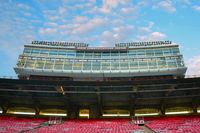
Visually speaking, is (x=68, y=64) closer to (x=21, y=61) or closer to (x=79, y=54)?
(x=79, y=54)

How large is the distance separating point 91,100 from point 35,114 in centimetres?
759

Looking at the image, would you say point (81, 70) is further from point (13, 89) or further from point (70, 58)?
point (13, 89)

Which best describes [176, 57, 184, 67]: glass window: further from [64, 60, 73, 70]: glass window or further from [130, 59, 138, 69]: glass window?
[64, 60, 73, 70]: glass window

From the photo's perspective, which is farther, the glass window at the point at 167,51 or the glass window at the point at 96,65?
the glass window at the point at 167,51

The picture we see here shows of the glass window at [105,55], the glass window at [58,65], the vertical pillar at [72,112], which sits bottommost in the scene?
the vertical pillar at [72,112]

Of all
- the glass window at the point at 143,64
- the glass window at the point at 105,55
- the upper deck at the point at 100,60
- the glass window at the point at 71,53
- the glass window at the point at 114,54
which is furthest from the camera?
the glass window at the point at 71,53

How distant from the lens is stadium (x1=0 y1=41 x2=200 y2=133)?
74.8ft

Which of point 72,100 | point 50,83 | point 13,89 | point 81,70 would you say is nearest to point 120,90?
point 72,100

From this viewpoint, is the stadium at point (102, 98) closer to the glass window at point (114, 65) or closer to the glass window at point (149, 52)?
the glass window at point (114, 65)

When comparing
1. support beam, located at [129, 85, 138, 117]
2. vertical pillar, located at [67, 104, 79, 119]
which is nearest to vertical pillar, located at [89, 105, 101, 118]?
vertical pillar, located at [67, 104, 79, 119]

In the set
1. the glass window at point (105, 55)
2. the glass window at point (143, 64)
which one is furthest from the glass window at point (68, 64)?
the glass window at point (143, 64)

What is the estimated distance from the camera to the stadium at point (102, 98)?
22.8m

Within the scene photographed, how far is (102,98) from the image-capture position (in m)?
28.2

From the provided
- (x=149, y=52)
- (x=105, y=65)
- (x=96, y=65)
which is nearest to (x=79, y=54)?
(x=96, y=65)
